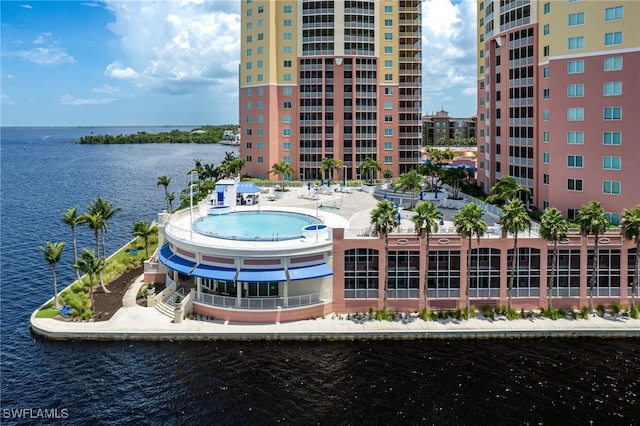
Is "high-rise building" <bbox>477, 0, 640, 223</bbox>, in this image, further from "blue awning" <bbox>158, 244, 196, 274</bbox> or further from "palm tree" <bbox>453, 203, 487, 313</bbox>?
"blue awning" <bbox>158, 244, 196, 274</bbox>

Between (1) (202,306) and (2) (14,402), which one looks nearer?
(2) (14,402)

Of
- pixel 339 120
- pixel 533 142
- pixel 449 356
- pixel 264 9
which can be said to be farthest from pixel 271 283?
pixel 264 9

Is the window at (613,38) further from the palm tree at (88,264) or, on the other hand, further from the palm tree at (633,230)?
the palm tree at (88,264)

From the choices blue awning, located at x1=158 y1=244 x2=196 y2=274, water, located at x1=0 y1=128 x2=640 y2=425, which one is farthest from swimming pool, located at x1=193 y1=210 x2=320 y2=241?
water, located at x1=0 y1=128 x2=640 y2=425

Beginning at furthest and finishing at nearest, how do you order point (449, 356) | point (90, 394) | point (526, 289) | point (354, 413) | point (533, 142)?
point (533, 142), point (526, 289), point (449, 356), point (90, 394), point (354, 413)

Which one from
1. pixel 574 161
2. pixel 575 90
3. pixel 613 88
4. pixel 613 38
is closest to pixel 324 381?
pixel 574 161

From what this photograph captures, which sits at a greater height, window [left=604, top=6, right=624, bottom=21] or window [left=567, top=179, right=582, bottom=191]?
window [left=604, top=6, right=624, bottom=21]

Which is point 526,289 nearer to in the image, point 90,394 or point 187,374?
point 187,374
